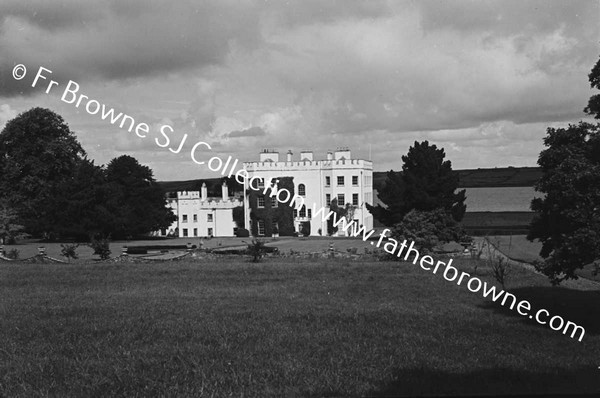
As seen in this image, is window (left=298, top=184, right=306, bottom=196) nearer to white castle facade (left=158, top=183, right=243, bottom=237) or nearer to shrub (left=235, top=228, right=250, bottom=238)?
shrub (left=235, top=228, right=250, bottom=238)

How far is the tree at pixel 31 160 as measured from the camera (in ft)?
178

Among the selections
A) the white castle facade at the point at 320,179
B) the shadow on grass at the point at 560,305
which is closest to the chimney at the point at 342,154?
the white castle facade at the point at 320,179

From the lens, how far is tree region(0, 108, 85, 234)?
5422 centimetres

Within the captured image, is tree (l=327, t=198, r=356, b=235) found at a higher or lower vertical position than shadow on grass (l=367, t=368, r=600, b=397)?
higher

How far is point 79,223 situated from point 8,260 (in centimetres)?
1886

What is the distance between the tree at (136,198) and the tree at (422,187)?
23.0m

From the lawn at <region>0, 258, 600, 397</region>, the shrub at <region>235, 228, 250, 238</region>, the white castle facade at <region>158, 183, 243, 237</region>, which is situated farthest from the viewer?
the white castle facade at <region>158, 183, 243, 237</region>

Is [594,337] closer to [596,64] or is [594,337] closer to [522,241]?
[596,64]

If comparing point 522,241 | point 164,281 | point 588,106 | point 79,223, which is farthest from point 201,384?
point 79,223

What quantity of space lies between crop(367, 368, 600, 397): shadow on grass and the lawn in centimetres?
2

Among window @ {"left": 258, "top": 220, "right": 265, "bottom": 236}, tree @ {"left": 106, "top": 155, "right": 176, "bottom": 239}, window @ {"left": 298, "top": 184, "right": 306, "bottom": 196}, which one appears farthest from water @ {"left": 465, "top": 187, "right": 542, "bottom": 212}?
tree @ {"left": 106, "top": 155, "right": 176, "bottom": 239}

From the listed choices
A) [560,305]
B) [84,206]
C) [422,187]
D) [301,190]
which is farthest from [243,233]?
[560,305]

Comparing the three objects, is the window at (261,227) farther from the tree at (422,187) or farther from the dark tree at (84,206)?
the tree at (422,187)

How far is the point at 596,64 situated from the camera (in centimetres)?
1261
